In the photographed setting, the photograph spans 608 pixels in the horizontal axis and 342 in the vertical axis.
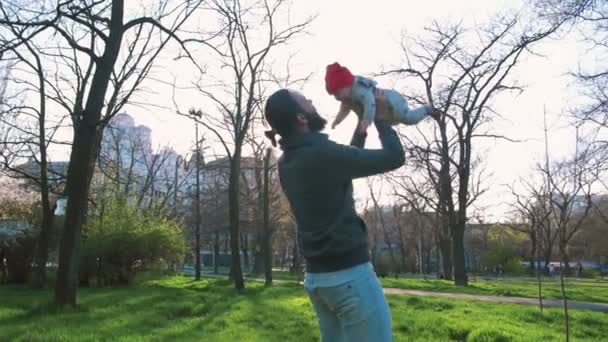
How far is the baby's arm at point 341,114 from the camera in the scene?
2.60 m

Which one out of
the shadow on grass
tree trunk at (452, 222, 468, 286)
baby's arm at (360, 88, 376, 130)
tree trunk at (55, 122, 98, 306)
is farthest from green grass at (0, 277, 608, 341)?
tree trunk at (452, 222, 468, 286)

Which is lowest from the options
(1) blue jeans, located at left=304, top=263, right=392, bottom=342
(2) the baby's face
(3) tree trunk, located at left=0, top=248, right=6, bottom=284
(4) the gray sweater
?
(3) tree trunk, located at left=0, top=248, right=6, bottom=284

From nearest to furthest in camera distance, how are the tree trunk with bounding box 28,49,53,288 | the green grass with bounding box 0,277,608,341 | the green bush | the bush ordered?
the green bush → the green grass with bounding box 0,277,608,341 → the tree trunk with bounding box 28,49,53,288 → the bush

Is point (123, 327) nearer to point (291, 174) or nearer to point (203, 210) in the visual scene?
point (291, 174)

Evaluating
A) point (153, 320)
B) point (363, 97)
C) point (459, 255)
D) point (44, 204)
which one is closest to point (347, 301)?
point (363, 97)

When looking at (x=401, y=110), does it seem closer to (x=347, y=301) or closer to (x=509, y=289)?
(x=347, y=301)

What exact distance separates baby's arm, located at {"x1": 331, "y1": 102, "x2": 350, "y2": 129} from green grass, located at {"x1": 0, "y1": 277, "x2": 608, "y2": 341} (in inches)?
228

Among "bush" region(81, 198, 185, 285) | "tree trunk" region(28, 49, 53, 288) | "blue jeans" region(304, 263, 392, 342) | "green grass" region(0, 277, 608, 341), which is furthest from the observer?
"bush" region(81, 198, 185, 285)

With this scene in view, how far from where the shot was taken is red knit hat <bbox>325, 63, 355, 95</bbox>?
2.45 metres

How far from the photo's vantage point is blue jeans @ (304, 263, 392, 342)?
7.39 feet

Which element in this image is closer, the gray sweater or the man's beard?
the gray sweater

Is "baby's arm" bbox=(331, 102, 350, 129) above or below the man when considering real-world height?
above

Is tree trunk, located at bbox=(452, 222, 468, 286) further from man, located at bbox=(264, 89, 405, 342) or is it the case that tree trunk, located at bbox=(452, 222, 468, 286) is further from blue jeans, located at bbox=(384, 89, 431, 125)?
man, located at bbox=(264, 89, 405, 342)

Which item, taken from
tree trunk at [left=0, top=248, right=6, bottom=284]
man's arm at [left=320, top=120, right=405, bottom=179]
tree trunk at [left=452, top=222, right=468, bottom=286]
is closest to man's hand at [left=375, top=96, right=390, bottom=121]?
man's arm at [left=320, top=120, right=405, bottom=179]
